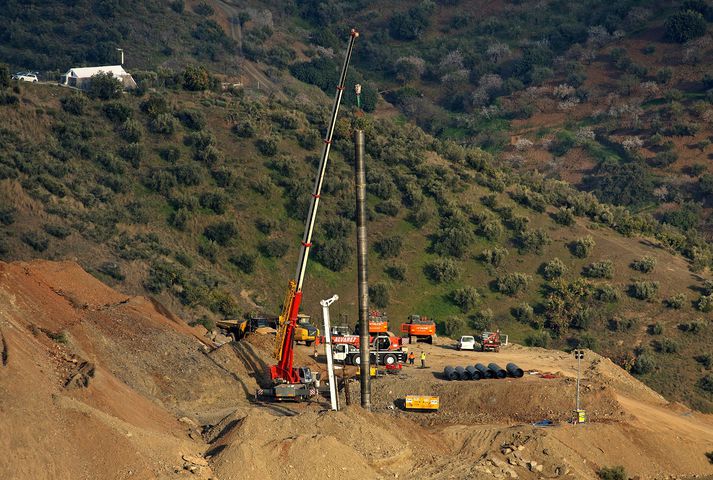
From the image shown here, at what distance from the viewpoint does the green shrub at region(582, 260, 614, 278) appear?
9456 cm

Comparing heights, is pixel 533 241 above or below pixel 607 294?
above

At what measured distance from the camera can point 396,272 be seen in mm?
93812

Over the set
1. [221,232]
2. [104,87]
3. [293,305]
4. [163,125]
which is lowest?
[221,232]

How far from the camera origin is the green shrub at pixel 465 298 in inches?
3570

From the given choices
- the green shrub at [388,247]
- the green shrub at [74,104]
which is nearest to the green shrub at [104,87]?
the green shrub at [74,104]

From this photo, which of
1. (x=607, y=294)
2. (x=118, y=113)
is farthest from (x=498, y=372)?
(x=118, y=113)

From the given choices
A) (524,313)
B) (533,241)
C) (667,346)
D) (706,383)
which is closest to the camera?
(706,383)

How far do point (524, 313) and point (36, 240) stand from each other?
33.9 metres

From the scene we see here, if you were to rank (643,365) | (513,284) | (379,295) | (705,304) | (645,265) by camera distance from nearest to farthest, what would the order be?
1. (643,365)
2. (705,304)
3. (379,295)
4. (513,284)
5. (645,265)

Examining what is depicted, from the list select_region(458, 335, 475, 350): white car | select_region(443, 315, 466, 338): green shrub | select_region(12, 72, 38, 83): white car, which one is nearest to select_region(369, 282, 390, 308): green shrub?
select_region(443, 315, 466, 338): green shrub

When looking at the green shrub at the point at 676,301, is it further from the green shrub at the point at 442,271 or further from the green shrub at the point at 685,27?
the green shrub at the point at 685,27

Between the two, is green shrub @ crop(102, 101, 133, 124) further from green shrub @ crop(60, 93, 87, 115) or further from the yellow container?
the yellow container

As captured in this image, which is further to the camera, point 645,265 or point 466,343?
point 645,265

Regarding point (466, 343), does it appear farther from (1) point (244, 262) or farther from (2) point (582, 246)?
(2) point (582, 246)
